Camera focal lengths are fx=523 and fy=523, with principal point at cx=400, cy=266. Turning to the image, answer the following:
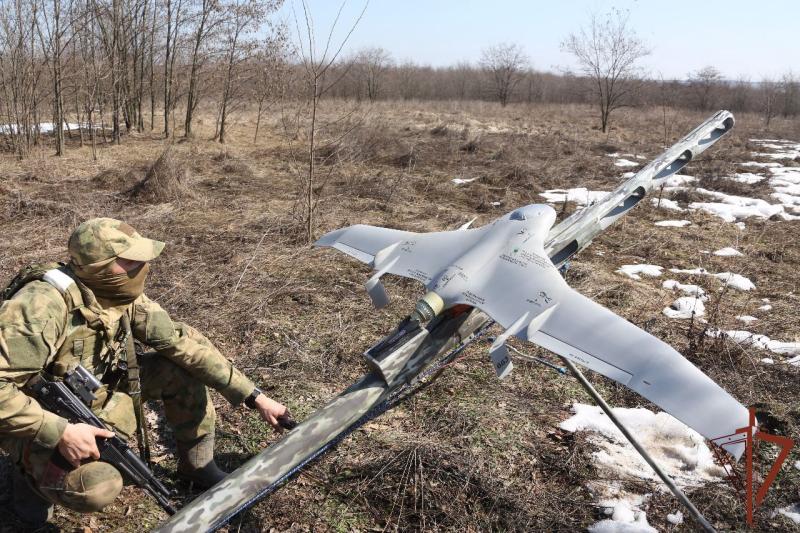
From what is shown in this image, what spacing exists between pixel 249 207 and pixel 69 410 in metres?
6.94

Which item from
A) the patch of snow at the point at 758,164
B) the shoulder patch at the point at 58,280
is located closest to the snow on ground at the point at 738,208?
the patch of snow at the point at 758,164

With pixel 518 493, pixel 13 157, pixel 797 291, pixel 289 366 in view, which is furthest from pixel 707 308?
pixel 13 157

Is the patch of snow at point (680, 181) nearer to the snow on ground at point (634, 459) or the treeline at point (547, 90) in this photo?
the snow on ground at point (634, 459)

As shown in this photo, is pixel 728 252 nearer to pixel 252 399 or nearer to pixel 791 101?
pixel 252 399

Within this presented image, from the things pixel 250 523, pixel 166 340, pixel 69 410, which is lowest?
pixel 250 523

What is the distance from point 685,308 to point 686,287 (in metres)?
0.69

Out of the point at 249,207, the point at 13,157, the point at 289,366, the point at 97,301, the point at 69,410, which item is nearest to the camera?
the point at 69,410

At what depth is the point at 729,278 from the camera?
6305 millimetres

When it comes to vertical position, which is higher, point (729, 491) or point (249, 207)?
point (249, 207)

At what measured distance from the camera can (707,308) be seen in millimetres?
5684

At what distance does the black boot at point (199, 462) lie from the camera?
3053 millimetres

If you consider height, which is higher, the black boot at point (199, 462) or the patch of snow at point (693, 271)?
the patch of snow at point (693, 271)

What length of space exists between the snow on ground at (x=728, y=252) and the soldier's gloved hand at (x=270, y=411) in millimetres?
6913

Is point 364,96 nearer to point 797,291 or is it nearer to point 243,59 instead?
point 243,59
